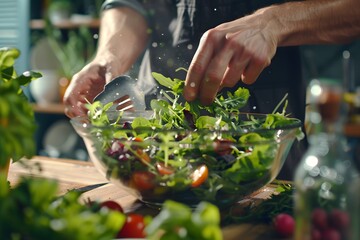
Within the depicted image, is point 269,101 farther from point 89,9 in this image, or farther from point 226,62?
point 89,9

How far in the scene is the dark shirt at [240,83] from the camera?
5.43 feet

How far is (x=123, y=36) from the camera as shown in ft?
5.90

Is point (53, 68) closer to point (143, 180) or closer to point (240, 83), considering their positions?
point (240, 83)

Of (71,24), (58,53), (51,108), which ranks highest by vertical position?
(71,24)

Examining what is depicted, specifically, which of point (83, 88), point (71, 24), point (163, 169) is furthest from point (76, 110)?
point (71, 24)

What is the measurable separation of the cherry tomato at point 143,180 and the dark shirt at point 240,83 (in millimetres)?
739

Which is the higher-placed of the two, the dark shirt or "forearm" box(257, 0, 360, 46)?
"forearm" box(257, 0, 360, 46)

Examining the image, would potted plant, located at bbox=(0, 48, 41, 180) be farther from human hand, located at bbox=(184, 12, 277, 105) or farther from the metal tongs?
the metal tongs

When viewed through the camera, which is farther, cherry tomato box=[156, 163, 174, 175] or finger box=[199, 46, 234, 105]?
finger box=[199, 46, 234, 105]

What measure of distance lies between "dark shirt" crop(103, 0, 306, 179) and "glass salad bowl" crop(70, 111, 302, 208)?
0.71 metres

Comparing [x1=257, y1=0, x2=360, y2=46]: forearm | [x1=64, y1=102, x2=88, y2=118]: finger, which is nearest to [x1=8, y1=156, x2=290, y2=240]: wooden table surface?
[x1=64, y1=102, x2=88, y2=118]: finger

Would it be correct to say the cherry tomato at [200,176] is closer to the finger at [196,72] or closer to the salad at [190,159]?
the salad at [190,159]

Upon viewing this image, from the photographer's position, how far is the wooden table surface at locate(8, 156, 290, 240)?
808 mm

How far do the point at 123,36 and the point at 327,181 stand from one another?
51.0 inches
